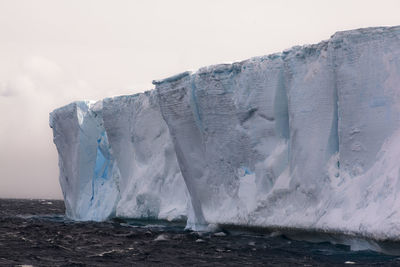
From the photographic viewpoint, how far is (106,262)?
8.77m

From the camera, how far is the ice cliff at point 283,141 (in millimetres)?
9656

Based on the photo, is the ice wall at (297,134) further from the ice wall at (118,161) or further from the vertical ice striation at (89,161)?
the vertical ice striation at (89,161)

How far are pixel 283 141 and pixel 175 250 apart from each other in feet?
10.5

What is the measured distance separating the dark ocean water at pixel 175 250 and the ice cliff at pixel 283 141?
0.41 metres

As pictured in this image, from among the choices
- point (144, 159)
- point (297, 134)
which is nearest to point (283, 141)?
point (297, 134)

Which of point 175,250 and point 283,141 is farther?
point 283,141

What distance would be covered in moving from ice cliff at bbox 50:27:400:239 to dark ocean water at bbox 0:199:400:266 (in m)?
0.41

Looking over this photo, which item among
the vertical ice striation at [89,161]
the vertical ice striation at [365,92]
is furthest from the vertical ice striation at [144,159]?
the vertical ice striation at [365,92]

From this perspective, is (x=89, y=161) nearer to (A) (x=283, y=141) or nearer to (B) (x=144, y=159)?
(B) (x=144, y=159)

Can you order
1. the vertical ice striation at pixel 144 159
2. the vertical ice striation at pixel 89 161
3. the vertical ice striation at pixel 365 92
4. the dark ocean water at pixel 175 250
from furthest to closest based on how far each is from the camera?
the vertical ice striation at pixel 89 161
the vertical ice striation at pixel 144 159
the vertical ice striation at pixel 365 92
the dark ocean water at pixel 175 250

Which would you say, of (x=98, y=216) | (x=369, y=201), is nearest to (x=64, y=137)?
(x=98, y=216)

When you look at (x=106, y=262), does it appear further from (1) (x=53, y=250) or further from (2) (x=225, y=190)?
(2) (x=225, y=190)

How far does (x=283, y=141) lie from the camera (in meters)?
11.9

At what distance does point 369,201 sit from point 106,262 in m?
4.12
